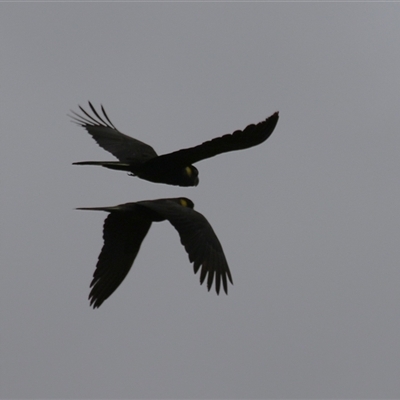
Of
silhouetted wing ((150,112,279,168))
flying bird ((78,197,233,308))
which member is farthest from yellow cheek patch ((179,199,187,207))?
silhouetted wing ((150,112,279,168))

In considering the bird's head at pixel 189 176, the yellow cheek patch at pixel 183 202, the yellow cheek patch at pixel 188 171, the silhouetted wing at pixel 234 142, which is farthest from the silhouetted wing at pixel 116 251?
the silhouetted wing at pixel 234 142

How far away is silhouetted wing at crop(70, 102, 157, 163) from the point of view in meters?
19.2

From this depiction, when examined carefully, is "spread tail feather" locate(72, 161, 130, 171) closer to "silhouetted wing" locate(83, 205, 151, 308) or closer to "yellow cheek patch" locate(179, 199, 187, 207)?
"silhouetted wing" locate(83, 205, 151, 308)

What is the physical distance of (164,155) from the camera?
18.0 m

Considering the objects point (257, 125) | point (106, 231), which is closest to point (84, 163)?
point (106, 231)

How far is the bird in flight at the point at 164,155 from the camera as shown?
1627cm

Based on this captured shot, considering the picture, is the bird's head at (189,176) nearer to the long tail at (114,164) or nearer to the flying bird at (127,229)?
the flying bird at (127,229)

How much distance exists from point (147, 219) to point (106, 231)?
69cm

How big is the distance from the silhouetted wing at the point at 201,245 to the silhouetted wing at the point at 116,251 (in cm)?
136

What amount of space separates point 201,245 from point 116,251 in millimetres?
2300

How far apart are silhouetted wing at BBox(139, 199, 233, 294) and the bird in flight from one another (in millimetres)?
1031

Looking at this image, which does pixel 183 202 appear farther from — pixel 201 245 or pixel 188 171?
pixel 201 245

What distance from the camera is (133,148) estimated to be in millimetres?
19547

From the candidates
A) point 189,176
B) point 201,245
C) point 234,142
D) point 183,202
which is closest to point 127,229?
point 183,202
